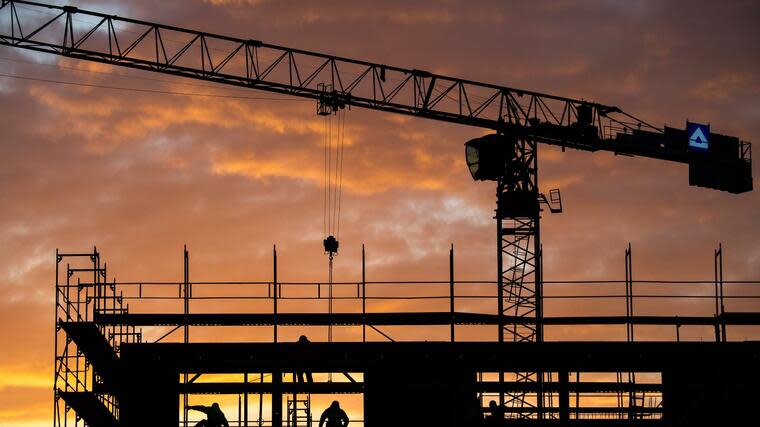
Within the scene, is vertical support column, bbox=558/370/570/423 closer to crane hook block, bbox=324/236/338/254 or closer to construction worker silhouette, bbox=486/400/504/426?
construction worker silhouette, bbox=486/400/504/426

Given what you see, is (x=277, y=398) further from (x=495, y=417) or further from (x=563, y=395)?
(x=563, y=395)

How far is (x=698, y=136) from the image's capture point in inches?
2970

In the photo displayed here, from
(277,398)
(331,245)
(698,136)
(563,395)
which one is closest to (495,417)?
(563,395)

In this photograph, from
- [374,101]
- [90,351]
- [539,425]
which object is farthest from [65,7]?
[539,425]

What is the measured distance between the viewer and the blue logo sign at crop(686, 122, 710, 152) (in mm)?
74938

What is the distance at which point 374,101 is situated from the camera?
70875 millimetres

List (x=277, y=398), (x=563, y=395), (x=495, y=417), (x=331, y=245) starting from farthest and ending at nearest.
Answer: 1. (x=331, y=245)
2. (x=563, y=395)
3. (x=277, y=398)
4. (x=495, y=417)

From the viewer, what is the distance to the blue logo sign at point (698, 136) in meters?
74.9

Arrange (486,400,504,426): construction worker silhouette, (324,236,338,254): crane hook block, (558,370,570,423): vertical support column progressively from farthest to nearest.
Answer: (324,236,338,254): crane hook block, (558,370,570,423): vertical support column, (486,400,504,426): construction worker silhouette

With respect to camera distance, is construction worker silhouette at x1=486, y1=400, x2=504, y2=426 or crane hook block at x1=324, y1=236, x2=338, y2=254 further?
crane hook block at x1=324, y1=236, x2=338, y2=254

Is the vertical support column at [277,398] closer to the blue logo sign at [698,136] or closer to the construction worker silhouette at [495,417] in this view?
the construction worker silhouette at [495,417]

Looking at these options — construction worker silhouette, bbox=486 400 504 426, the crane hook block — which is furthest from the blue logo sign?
construction worker silhouette, bbox=486 400 504 426

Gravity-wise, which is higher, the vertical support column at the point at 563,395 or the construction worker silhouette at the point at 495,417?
the vertical support column at the point at 563,395

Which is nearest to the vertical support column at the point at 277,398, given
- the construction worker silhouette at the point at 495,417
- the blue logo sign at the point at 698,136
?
→ the construction worker silhouette at the point at 495,417
